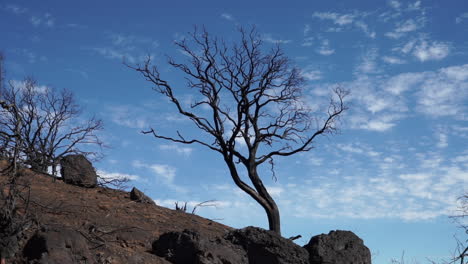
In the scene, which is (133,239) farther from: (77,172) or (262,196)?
(262,196)

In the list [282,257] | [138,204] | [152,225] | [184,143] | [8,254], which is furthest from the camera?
[184,143]

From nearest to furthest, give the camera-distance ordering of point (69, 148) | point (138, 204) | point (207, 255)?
point (207, 255) → point (138, 204) → point (69, 148)

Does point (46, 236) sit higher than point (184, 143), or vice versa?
point (184, 143)

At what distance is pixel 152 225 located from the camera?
15641 millimetres

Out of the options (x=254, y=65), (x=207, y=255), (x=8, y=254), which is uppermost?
(x=254, y=65)

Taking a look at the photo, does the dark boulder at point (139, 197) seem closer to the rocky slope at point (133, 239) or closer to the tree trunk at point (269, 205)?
the rocky slope at point (133, 239)

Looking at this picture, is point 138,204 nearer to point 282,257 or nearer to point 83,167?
point 83,167

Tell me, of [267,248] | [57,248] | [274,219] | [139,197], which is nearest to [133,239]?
[267,248]

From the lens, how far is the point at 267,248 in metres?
13.7

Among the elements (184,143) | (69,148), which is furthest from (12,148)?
(69,148)

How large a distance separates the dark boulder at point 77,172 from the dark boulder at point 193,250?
6.43m

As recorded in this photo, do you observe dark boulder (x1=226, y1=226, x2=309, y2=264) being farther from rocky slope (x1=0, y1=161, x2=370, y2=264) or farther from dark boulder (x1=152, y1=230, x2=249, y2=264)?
dark boulder (x1=152, y1=230, x2=249, y2=264)

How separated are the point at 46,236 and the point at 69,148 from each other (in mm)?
16214

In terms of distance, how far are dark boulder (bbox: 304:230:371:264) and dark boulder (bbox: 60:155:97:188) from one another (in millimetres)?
8120
